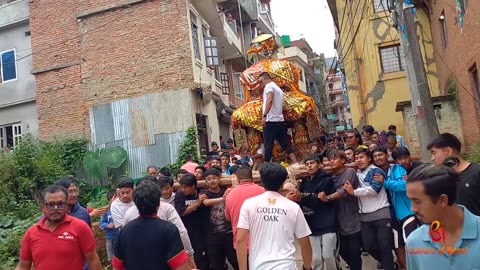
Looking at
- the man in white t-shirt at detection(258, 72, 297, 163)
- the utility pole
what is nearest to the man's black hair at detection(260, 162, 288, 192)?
the man in white t-shirt at detection(258, 72, 297, 163)

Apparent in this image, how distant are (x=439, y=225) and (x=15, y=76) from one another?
782 inches

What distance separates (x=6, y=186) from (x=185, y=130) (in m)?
5.62

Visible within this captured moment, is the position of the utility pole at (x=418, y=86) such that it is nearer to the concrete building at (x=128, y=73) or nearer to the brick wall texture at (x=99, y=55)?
the concrete building at (x=128, y=73)

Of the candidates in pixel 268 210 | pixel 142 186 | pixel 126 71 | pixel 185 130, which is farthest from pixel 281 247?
pixel 126 71

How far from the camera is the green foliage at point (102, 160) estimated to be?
597 inches

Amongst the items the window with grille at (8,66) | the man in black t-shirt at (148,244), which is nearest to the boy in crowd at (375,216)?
the man in black t-shirt at (148,244)

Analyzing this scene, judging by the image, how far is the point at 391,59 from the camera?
19500mm

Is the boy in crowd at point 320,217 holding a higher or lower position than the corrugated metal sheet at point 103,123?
lower

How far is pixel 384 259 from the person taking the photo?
17.7 feet

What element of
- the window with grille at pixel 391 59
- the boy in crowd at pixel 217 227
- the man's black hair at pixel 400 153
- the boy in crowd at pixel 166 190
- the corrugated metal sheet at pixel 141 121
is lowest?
the boy in crowd at pixel 217 227

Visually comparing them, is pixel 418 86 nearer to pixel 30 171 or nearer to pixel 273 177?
pixel 273 177

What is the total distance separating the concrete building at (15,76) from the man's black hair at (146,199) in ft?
53.3

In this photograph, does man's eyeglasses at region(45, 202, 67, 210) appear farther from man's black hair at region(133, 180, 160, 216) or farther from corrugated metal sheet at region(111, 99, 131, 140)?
corrugated metal sheet at region(111, 99, 131, 140)

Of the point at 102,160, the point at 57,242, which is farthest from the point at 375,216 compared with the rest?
the point at 102,160
